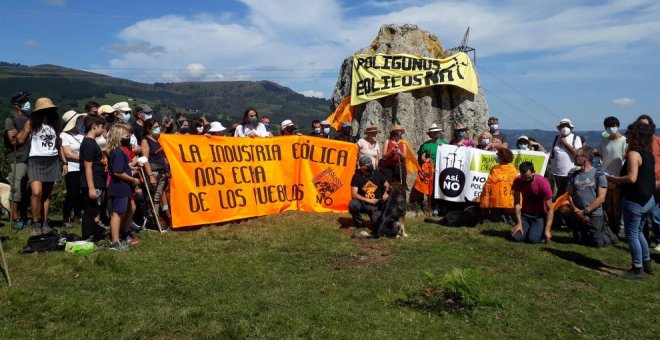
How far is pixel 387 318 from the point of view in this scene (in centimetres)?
547

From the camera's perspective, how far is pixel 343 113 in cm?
1466

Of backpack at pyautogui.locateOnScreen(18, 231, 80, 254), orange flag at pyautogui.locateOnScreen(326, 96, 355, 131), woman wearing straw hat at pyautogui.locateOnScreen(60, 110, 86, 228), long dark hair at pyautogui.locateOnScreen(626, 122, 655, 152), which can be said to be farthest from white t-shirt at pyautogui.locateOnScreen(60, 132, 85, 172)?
long dark hair at pyautogui.locateOnScreen(626, 122, 655, 152)

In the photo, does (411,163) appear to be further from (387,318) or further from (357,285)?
(387,318)

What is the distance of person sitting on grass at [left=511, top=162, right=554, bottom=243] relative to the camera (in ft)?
31.3

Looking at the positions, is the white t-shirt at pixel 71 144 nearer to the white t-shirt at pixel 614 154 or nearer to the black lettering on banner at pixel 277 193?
the black lettering on banner at pixel 277 193

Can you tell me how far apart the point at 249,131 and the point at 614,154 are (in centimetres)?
797

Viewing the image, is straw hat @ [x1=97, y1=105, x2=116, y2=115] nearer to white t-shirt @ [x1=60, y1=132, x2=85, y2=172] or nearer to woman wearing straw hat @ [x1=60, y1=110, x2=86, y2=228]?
woman wearing straw hat @ [x1=60, y1=110, x2=86, y2=228]

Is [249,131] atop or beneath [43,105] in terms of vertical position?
beneath

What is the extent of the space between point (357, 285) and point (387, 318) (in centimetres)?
114

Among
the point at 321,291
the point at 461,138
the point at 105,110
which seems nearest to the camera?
the point at 321,291

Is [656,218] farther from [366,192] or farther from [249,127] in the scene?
[249,127]

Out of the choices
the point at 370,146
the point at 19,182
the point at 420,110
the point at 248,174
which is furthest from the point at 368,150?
the point at 19,182

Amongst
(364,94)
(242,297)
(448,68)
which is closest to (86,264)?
(242,297)

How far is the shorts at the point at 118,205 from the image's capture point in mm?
7781
